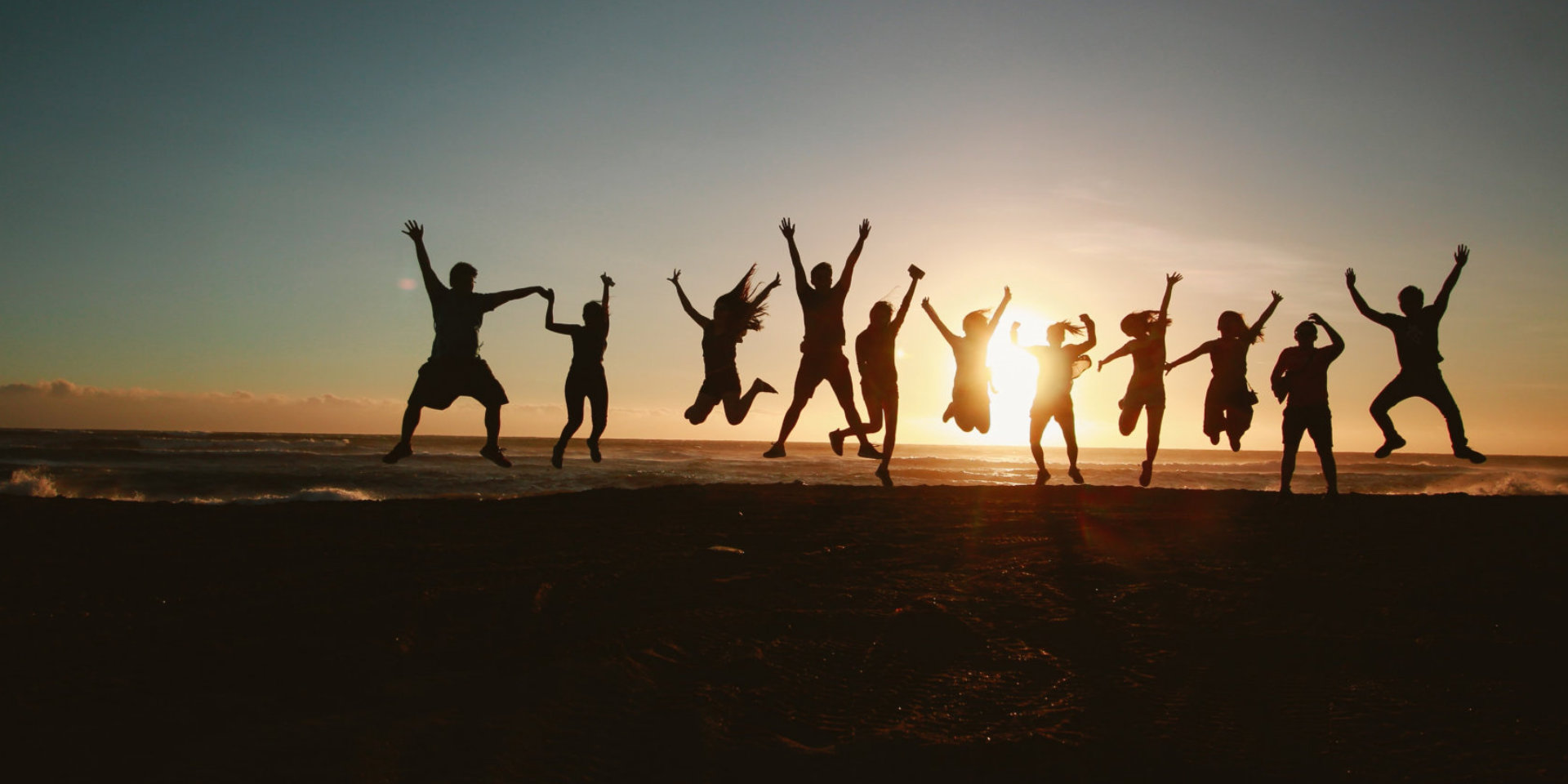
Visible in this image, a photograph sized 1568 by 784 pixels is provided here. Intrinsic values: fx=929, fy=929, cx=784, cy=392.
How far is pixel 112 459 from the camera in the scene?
28.8 meters

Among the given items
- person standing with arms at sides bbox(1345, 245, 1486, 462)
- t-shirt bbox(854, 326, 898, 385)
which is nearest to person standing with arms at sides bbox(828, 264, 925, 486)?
t-shirt bbox(854, 326, 898, 385)

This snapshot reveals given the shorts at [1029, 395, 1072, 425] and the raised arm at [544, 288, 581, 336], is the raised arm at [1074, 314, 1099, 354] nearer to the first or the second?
the shorts at [1029, 395, 1072, 425]

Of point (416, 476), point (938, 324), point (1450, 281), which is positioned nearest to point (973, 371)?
point (938, 324)

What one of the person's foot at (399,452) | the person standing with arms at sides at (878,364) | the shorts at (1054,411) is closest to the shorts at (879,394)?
the person standing with arms at sides at (878,364)

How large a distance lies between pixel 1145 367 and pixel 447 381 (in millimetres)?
8682

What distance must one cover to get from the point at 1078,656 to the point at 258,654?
5.05 metres

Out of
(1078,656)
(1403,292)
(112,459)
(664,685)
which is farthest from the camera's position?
(112,459)

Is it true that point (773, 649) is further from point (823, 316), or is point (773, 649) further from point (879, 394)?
point (879, 394)

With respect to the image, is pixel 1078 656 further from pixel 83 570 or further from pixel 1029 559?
pixel 83 570

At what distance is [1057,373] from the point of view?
489 inches

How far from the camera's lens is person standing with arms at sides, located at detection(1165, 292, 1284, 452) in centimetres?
1170

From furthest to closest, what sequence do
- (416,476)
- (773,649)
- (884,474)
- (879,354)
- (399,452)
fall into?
(416,476) < (884,474) < (879,354) < (399,452) < (773,649)

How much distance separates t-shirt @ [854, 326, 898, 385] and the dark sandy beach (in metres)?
2.22

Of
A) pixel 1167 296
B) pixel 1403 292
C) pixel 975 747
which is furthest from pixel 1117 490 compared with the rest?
pixel 975 747
